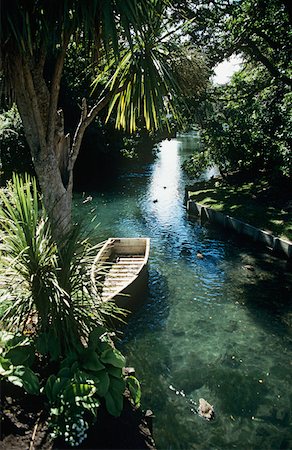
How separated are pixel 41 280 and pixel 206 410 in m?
3.60

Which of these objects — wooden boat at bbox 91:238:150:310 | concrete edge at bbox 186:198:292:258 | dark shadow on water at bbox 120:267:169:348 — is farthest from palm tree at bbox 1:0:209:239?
concrete edge at bbox 186:198:292:258

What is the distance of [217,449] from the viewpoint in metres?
5.30

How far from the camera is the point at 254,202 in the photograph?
654 inches

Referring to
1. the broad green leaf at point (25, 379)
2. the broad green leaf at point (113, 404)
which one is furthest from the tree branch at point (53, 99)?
the broad green leaf at point (113, 404)

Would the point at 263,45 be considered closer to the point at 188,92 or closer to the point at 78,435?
the point at 188,92

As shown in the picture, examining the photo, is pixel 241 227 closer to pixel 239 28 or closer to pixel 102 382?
pixel 239 28

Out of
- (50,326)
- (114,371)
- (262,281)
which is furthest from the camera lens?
(262,281)

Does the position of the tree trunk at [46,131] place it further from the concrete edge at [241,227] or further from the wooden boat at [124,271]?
the concrete edge at [241,227]

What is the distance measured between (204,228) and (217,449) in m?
11.1

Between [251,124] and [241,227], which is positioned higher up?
[251,124]

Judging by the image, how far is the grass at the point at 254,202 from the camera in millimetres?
14059

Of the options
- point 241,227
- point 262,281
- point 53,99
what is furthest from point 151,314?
point 241,227

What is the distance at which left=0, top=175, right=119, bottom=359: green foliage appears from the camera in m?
4.23

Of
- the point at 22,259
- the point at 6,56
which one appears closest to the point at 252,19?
the point at 6,56
